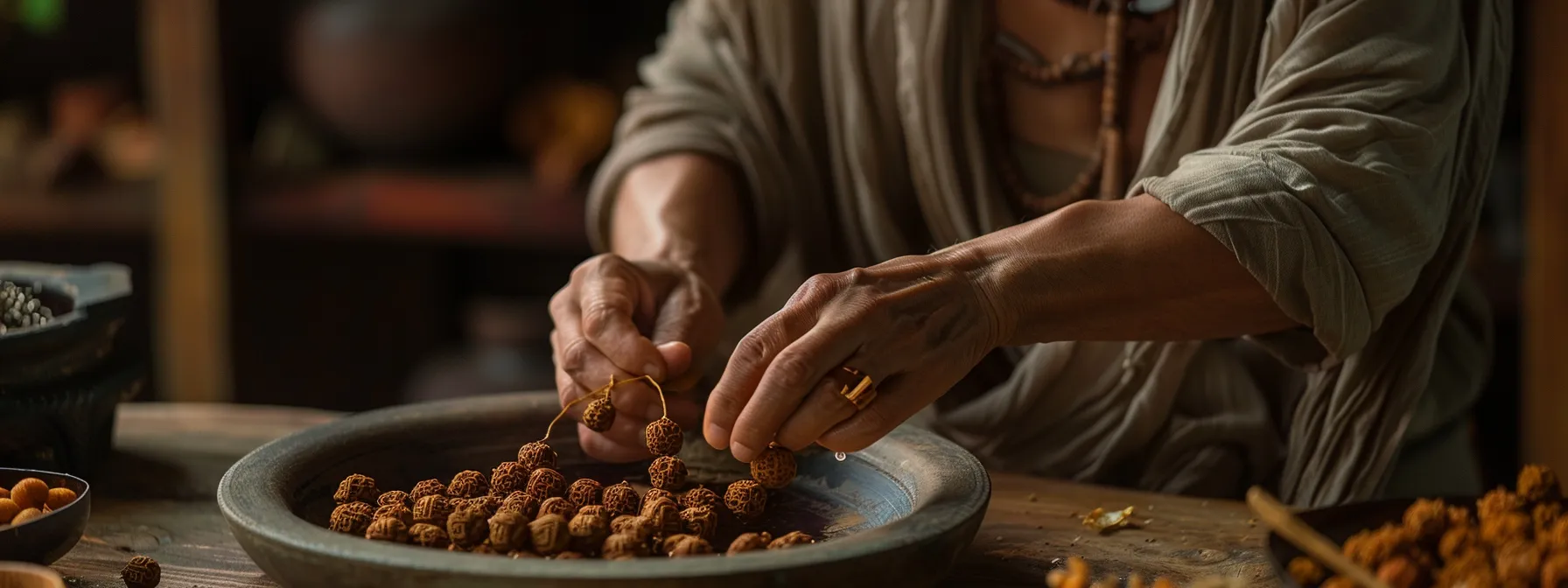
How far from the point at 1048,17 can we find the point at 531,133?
1385mm

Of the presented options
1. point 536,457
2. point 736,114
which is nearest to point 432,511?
point 536,457

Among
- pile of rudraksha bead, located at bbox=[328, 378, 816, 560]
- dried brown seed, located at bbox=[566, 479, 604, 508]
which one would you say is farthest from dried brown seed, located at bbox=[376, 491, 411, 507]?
dried brown seed, located at bbox=[566, 479, 604, 508]

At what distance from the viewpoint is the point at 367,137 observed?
2643 mm

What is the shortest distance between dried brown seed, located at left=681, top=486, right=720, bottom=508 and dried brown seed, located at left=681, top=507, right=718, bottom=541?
0.04ft

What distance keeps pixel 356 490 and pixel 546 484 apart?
134 millimetres

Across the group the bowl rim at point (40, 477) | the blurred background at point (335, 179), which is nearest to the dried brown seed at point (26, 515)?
the bowl rim at point (40, 477)

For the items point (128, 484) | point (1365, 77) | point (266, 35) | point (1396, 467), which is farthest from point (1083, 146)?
point (266, 35)

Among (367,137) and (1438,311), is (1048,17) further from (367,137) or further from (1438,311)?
(367,137)

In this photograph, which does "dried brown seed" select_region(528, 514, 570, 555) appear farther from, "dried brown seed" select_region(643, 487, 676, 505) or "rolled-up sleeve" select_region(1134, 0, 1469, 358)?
"rolled-up sleeve" select_region(1134, 0, 1469, 358)

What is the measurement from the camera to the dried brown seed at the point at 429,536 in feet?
3.16

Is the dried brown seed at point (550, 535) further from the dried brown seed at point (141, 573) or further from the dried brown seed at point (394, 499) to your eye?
the dried brown seed at point (141, 573)

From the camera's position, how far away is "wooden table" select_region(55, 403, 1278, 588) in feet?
3.47

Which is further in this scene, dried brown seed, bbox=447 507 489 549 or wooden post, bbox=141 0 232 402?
wooden post, bbox=141 0 232 402

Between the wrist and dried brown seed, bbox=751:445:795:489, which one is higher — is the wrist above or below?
above
